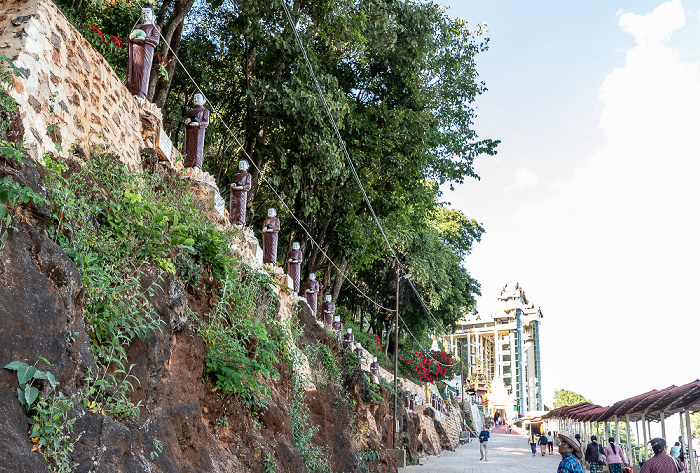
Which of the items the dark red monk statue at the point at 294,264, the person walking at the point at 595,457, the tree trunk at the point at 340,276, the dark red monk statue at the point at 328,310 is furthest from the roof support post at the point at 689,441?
the tree trunk at the point at 340,276

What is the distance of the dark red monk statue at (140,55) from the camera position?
31.2 feet

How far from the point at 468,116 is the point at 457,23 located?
401 cm

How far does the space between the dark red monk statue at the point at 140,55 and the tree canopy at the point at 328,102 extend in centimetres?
278

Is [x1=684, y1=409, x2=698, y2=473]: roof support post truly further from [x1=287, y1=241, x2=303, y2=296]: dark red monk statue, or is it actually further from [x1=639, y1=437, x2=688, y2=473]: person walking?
[x1=287, y1=241, x2=303, y2=296]: dark red monk statue

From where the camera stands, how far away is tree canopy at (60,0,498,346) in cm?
1625

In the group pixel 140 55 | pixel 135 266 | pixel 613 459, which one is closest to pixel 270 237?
pixel 140 55

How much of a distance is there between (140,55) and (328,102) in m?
7.34

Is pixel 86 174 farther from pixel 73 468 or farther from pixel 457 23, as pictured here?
pixel 457 23

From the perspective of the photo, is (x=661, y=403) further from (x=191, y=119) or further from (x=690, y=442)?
(x=191, y=119)

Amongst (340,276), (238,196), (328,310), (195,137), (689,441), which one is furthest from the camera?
(340,276)

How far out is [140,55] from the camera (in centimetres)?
957

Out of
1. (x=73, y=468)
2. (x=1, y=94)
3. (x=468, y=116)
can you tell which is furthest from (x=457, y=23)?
(x=73, y=468)

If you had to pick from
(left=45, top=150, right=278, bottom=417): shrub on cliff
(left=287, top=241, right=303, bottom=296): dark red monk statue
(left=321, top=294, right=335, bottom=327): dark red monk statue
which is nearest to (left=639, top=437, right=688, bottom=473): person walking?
(left=45, top=150, right=278, bottom=417): shrub on cliff

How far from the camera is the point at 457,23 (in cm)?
2447
